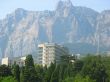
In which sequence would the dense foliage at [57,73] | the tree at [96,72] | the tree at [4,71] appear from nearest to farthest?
the dense foliage at [57,73] → the tree at [4,71] → the tree at [96,72]

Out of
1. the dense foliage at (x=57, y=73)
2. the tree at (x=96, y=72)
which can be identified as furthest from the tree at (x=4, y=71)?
the tree at (x=96, y=72)

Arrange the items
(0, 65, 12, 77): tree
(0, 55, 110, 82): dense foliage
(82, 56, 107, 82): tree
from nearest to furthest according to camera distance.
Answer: (0, 55, 110, 82): dense foliage
(0, 65, 12, 77): tree
(82, 56, 107, 82): tree

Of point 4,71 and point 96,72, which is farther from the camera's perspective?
point 96,72

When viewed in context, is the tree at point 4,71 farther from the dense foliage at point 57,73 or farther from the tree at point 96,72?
the tree at point 96,72

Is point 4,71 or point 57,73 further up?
point 4,71

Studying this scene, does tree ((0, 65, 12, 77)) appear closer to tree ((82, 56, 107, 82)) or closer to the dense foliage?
the dense foliage

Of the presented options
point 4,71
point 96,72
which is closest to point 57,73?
point 96,72

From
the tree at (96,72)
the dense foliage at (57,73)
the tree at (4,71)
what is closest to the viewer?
the dense foliage at (57,73)

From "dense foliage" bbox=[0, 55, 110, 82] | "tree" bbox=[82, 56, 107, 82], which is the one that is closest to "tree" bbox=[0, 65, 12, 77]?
"dense foliage" bbox=[0, 55, 110, 82]

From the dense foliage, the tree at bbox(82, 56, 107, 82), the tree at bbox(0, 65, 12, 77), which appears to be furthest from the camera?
the tree at bbox(82, 56, 107, 82)

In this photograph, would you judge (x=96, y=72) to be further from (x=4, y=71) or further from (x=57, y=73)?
(x=4, y=71)

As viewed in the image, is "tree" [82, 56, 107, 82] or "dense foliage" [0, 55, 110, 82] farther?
"tree" [82, 56, 107, 82]

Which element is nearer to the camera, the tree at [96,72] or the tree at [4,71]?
the tree at [4,71]

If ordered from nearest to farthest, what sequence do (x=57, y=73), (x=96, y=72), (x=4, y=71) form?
(x=4, y=71) < (x=57, y=73) < (x=96, y=72)
